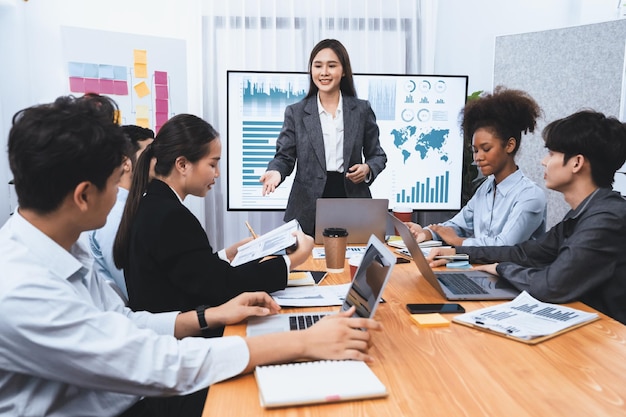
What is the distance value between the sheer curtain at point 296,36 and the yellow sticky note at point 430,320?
266 centimetres

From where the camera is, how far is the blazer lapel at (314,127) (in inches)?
111

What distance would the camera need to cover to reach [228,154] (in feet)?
11.8

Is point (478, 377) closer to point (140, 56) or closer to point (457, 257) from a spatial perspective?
point (457, 257)

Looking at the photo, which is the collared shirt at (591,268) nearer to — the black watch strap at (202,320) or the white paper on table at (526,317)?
the white paper on table at (526,317)

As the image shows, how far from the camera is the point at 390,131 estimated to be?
367cm

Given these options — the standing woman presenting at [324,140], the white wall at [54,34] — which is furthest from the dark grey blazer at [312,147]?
the white wall at [54,34]

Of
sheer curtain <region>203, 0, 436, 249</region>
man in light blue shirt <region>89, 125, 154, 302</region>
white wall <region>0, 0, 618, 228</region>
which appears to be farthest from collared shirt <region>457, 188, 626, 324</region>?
white wall <region>0, 0, 618, 228</region>

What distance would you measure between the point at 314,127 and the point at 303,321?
1749 millimetres

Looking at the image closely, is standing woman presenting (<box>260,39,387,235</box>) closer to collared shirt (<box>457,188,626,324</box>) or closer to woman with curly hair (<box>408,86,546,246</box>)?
woman with curly hair (<box>408,86,546,246</box>)

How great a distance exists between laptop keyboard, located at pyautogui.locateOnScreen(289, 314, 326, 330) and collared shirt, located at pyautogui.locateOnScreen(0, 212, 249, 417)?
239mm

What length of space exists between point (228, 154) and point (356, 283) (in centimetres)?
259

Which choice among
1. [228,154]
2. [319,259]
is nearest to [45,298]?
[319,259]

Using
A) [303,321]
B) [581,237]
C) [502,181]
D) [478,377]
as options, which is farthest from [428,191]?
[478,377]

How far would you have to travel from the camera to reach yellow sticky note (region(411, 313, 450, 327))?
1.23 m
